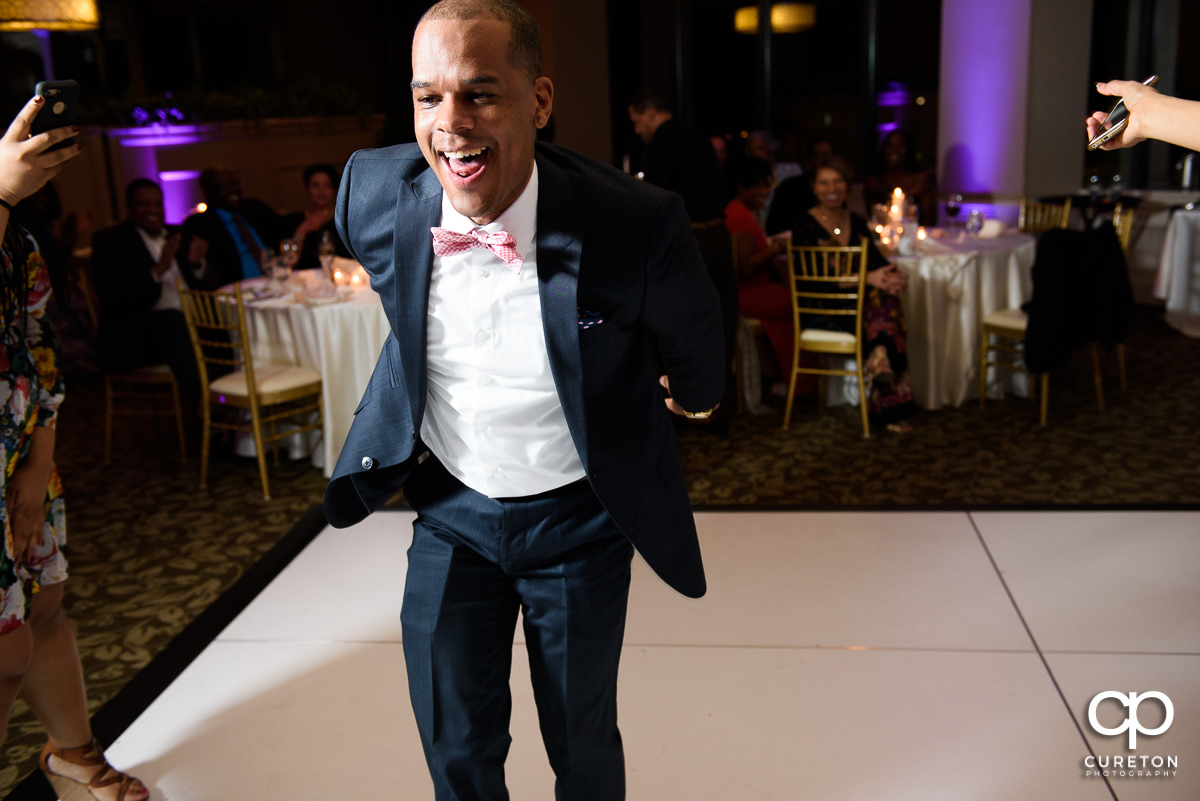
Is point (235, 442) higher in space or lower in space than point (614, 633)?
lower

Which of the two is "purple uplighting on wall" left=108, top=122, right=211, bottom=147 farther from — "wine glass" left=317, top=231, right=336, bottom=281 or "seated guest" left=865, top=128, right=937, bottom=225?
"seated guest" left=865, top=128, right=937, bottom=225

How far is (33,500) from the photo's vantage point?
6.58 feet

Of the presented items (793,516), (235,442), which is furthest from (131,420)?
(793,516)

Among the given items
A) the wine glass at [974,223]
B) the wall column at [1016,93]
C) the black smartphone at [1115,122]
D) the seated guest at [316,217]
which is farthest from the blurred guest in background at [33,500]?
the wall column at [1016,93]

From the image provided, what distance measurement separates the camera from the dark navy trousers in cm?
161

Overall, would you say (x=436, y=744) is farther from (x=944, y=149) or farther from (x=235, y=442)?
(x=944, y=149)

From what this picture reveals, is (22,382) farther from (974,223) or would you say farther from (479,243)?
(974,223)

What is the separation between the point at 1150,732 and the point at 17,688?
2.47 meters

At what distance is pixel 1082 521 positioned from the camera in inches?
144

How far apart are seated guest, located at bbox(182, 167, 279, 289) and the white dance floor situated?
7.66 feet

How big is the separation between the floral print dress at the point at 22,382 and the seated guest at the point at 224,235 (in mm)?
3318

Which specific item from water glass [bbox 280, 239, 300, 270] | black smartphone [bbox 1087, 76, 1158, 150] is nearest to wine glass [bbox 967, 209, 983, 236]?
water glass [bbox 280, 239, 300, 270]

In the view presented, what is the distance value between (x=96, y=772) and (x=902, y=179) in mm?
6434

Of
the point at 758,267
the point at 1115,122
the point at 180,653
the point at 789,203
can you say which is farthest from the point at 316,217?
the point at 1115,122
